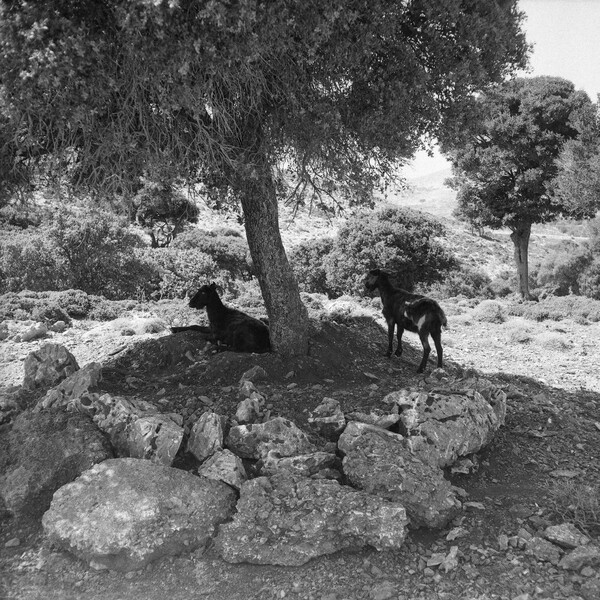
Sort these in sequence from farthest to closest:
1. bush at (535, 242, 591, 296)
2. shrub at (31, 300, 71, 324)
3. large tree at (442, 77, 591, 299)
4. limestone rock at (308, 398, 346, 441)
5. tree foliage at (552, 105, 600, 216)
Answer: bush at (535, 242, 591, 296) < large tree at (442, 77, 591, 299) < tree foliage at (552, 105, 600, 216) < shrub at (31, 300, 71, 324) < limestone rock at (308, 398, 346, 441)

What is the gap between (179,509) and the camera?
238 inches

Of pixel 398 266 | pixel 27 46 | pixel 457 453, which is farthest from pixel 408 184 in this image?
pixel 398 266

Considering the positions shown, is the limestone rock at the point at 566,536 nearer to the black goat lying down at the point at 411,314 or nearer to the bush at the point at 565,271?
the black goat lying down at the point at 411,314

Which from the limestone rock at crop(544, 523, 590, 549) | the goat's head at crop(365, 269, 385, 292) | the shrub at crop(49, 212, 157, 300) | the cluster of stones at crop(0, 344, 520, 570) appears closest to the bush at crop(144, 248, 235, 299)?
the shrub at crop(49, 212, 157, 300)

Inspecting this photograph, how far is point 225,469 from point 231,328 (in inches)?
196

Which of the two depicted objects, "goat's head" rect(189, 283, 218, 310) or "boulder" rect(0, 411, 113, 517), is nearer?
"boulder" rect(0, 411, 113, 517)

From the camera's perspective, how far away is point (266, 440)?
7082 millimetres

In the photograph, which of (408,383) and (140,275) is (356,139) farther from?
(140,275)

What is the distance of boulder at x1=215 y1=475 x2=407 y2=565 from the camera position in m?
5.75

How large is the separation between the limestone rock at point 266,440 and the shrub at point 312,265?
27.3 metres

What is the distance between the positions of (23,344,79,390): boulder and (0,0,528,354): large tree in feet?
9.02

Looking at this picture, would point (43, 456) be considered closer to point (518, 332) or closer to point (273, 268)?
point (273, 268)

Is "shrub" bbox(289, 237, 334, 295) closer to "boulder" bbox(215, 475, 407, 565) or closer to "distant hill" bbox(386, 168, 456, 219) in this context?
"distant hill" bbox(386, 168, 456, 219)

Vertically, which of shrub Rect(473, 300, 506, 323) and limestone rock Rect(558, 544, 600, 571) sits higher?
limestone rock Rect(558, 544, 600, 571)
